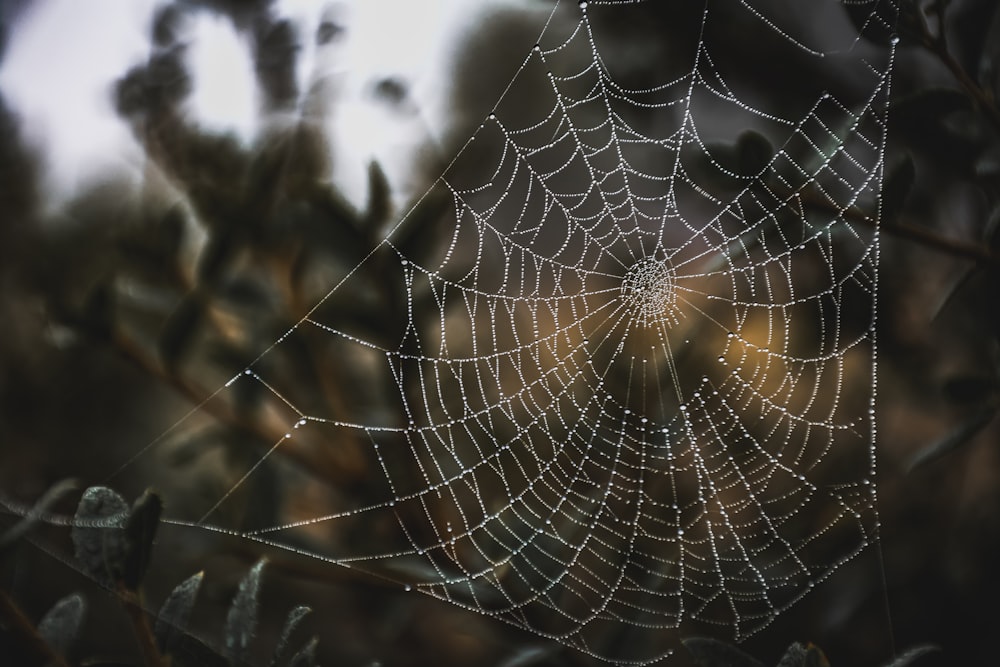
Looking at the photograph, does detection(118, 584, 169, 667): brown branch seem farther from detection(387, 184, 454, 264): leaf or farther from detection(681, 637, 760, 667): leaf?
detection(387, 184, 454, 264): leaf

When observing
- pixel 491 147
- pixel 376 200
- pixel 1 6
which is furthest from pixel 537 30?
pixel 1 6

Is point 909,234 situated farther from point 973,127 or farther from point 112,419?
point 112,419

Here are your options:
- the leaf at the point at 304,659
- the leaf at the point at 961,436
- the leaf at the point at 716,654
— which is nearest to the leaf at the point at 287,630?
the leaf at the point at 304,659

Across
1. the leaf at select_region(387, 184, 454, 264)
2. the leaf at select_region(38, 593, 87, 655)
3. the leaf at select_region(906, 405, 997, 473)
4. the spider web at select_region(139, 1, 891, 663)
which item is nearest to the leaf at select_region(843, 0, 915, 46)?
the spider web at select_region(139, 1, 891, 663)

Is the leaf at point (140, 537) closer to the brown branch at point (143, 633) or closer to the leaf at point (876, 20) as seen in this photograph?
the brown branch at point (143, 633)

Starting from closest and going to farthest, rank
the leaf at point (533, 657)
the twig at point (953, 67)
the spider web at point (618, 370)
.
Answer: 1. the twig at point (953, 67)
2. the leaf at point (533, 657)
3. the spider web at point (618, 370)
